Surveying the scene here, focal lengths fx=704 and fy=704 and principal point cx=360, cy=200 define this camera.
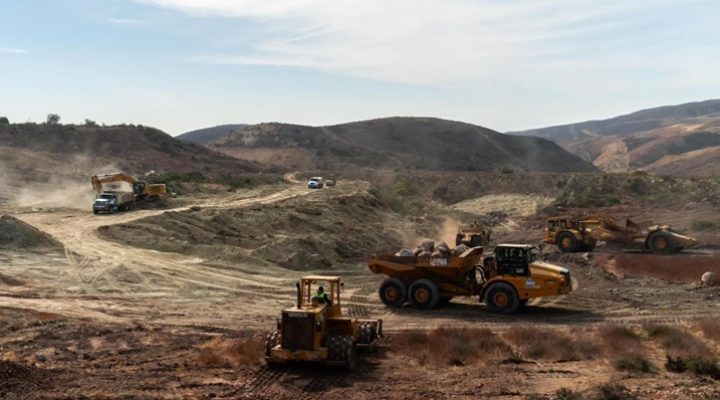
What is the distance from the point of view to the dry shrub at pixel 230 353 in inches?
621

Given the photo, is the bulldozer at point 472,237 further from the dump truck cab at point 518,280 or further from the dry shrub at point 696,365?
the dry shrub at point 696,365

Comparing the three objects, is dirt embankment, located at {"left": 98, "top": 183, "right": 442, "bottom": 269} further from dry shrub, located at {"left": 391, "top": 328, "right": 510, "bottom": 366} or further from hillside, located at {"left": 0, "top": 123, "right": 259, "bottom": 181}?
hillside, located at {"left": 0, "top": 123, "right": 259, "bottom": 181}

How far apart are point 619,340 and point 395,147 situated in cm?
11706

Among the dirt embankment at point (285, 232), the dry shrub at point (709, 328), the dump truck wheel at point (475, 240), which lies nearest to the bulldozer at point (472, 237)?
the dump truck wheel at point (475, 240)

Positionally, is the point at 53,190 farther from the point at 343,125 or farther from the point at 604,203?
the point at 343,125

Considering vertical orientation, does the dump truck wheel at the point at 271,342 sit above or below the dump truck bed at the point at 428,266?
below

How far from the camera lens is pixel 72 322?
19578mm

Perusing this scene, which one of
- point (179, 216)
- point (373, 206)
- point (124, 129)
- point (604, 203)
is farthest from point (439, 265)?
point (124, 129)

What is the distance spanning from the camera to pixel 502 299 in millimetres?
21109

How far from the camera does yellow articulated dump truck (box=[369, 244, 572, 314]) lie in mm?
20797

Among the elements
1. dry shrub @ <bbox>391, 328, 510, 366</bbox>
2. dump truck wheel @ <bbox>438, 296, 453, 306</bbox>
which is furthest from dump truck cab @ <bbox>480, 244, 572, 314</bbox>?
dry shrub @ <bbox>391, 328, 510, 366</bbox>

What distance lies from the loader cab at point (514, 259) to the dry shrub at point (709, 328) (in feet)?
15.6

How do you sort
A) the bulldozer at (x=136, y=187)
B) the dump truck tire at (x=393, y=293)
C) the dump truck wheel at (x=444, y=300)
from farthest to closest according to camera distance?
the bulldozer at (x=136, y=187), the dump truck wheel at (x=444, y=300), the dump truck tire at (x=393, y=293)

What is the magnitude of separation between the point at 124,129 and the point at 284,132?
37.6 metres
